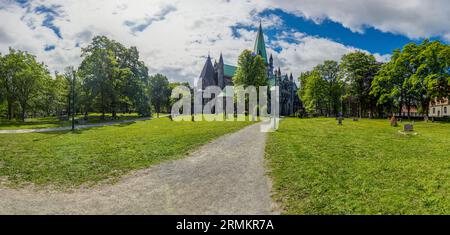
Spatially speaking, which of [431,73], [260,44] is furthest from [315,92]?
[260,44]

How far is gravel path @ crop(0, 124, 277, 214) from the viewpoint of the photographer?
627 centimetres

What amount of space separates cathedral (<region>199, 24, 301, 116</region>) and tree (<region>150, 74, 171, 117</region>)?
13.8 m

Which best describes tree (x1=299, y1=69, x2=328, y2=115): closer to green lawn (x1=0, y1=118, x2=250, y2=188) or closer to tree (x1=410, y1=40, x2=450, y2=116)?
tree (x1=410, y1=40, x2=450, y2=116)

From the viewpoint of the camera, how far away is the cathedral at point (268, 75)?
76.9m

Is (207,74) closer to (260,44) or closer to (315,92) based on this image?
(260,44)

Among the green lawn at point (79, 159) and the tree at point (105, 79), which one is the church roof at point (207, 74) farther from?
the green lawn at point (79, 159)

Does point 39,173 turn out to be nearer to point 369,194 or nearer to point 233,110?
point 369,194

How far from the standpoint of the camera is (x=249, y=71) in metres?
41.8

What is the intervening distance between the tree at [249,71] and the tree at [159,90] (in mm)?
44348

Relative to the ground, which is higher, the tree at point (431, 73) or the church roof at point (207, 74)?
the church roof at point (207, 74)

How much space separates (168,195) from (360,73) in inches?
2153

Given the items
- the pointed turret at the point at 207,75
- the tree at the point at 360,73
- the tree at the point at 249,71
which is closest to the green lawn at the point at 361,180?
the tree at the point at 249,71

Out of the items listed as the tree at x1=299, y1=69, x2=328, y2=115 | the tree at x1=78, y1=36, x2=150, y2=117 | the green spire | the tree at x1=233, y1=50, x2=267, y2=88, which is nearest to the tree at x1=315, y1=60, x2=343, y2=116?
the tree at x1=299, y1=69, x2=328, y2=115
